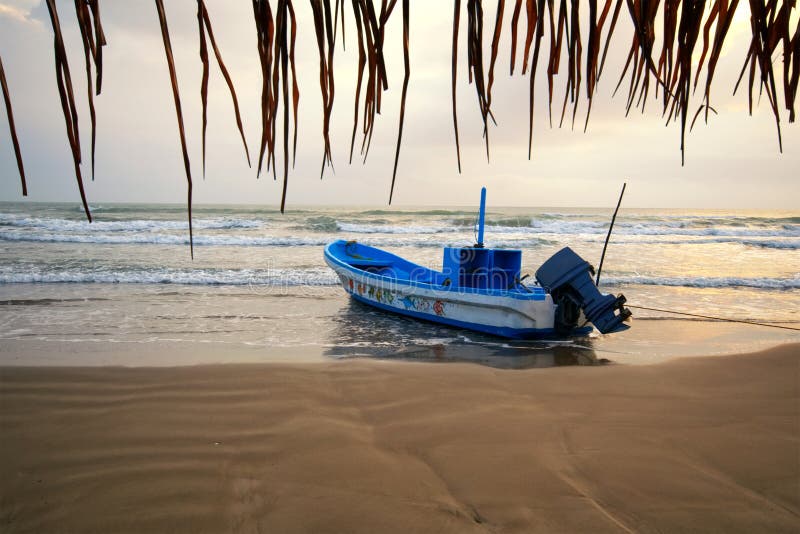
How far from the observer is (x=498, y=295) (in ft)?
24.2

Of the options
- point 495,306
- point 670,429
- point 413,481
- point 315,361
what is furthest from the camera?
point 495,306

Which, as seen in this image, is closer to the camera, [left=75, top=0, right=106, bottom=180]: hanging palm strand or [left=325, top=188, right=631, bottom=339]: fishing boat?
[left=75, top=0, right=106, bottom=180]: hanging palm strand

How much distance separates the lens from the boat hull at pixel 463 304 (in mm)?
7188

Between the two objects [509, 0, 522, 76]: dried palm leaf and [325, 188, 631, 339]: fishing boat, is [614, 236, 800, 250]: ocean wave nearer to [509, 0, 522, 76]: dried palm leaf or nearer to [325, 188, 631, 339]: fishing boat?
[325, 188, 631, 339]: fishing boat

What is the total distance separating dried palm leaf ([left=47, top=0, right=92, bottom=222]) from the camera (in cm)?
64

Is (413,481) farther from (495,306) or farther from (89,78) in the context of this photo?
(495,306)

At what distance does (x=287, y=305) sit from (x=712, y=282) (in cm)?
1015

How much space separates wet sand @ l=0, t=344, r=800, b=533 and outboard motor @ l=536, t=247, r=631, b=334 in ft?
3.28

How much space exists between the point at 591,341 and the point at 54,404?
6.64 metres

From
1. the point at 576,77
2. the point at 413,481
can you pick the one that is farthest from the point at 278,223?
the point at 576,77

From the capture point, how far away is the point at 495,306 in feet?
24.5

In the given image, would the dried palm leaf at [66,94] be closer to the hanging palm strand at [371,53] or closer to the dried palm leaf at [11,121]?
the dried palm leaf at [11,121]

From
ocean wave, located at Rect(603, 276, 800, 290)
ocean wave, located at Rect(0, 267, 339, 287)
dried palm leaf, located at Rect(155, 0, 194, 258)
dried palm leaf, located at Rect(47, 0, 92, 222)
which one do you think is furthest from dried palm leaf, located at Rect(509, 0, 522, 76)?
ocean wave, located at Rect(603, 276, 800, 290)

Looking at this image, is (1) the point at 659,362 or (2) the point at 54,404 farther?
(1) the point at 659,362
